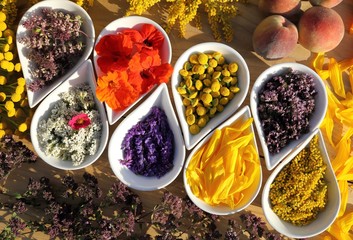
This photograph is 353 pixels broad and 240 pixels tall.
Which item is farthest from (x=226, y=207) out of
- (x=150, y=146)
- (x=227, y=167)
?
(x=150, y=146)

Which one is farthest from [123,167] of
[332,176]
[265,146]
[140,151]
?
[332,176]

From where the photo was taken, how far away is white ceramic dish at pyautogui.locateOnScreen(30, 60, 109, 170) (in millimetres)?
1324

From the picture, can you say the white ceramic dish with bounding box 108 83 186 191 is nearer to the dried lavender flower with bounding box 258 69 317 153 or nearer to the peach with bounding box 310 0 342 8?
the dried lavender flower with bounding box 258 69 317 153

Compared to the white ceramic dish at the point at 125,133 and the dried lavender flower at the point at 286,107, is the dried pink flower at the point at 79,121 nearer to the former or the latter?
the white ceramic dish at the point at 125,133

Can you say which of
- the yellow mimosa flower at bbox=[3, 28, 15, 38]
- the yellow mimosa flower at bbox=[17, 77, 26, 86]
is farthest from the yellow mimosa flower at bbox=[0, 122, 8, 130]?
the yellow mimosa flower at bbox=[3, 28, 15, 38]

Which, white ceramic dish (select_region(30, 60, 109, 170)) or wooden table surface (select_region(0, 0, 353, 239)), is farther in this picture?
wooden table surface (select_region(0, 0, 353, 239))

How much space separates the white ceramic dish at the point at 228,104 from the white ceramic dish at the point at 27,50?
0.27 m

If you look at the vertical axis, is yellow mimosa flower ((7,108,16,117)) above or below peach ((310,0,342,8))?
below

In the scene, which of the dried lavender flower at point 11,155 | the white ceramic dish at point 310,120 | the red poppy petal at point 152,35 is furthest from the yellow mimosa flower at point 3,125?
the white ceramic dish at point 310,120

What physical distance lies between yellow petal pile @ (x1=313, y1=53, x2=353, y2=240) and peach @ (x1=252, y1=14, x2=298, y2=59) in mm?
147

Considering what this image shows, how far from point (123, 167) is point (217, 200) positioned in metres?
0.30

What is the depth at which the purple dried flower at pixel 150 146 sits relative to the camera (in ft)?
4.44

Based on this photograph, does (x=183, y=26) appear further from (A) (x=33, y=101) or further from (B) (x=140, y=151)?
(A) (x=33, y=101)

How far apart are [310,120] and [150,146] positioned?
48cm
